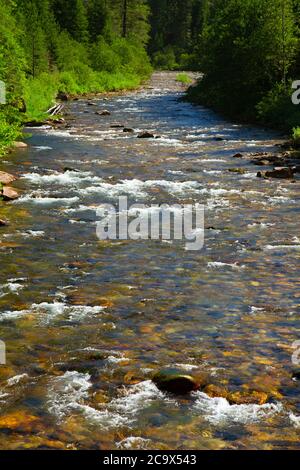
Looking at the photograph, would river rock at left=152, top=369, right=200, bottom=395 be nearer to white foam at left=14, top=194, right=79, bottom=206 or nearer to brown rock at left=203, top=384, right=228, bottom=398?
brown rock at left=203, top=384, right=228, bottom=398

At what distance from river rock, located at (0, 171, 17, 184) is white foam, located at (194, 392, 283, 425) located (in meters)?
12.5

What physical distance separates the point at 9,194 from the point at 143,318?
847 cm

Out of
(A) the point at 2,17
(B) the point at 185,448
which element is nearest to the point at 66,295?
(B) the point at 185,448

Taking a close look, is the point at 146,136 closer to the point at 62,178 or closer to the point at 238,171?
the point at 238,171

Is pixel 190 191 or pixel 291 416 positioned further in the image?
pixel 190 191

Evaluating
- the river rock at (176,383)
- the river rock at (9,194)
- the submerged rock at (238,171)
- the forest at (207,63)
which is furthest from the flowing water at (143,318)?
the forest at (207,63)

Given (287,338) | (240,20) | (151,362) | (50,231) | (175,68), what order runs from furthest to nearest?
(175,68) → (240,20) → (50,231) → (287,338) → (151,362)

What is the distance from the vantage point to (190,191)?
1836 centimetres

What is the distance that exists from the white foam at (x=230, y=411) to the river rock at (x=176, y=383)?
0.77ft

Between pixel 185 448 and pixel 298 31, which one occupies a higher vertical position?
pixel 298 31

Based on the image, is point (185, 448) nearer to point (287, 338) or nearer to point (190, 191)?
point (287, 338)

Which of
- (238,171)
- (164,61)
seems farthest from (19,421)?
(164,61)

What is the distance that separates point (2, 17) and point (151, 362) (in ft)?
83.2

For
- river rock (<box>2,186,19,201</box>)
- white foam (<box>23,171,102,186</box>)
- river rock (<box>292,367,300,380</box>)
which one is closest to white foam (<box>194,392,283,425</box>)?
river rock (<box>292,367,300,380</box>)
